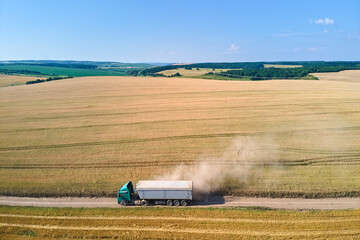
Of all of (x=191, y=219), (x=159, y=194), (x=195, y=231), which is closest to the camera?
(x=195, y=231)

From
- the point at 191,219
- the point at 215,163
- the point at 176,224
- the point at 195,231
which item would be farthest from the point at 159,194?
the point at 215,163

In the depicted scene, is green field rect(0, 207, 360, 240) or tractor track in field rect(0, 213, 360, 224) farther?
tractor track in field rect(0, 213, 360, 224)

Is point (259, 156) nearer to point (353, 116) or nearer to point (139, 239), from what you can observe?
point (139, 239)

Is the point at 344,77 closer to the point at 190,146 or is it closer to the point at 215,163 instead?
the point at 190,146

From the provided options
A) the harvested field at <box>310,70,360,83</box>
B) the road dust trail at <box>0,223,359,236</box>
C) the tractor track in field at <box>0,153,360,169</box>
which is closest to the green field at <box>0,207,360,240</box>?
the road dust trail at <box>0,223,359,236</box>

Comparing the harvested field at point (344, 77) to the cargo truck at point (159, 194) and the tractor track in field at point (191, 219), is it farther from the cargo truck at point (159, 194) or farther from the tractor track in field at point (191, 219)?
the cargo truck at point (159, 194)

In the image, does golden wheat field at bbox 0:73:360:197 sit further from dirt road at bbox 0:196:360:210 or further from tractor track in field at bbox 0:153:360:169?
dirt road at bbox 0:196:360:210

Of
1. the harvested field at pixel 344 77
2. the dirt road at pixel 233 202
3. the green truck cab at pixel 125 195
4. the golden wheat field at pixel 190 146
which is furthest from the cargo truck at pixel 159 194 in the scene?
the harvested field at pixel 344 77
